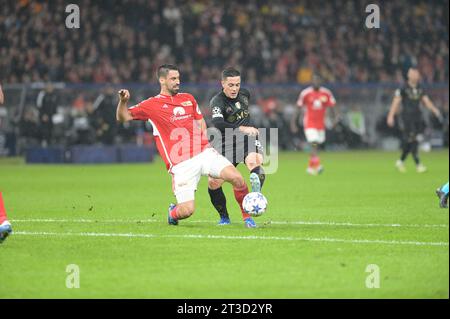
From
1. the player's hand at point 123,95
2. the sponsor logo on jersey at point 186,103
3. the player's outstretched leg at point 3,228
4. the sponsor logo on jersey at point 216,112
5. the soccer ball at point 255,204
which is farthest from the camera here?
the sponsor logo on jersey at point 216,112

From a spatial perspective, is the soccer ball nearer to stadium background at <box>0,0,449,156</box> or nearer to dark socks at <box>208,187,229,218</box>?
dark socks at <box>208,187,229,218</box>

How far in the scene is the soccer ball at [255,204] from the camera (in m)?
12.8

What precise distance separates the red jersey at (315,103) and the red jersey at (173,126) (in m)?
12.8

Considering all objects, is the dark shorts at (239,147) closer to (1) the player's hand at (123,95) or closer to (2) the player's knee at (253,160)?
(2) the player's knee at (253,160)

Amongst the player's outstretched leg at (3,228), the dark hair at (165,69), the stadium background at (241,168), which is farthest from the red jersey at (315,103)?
the player's outstretched leg at (3,228)

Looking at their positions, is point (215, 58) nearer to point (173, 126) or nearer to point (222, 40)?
point (222, 40)

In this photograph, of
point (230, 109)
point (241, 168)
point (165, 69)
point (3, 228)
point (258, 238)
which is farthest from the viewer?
point (241, 168)

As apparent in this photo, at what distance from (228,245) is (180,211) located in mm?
1871

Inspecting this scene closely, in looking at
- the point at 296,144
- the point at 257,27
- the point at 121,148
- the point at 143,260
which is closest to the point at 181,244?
the point at 143,260

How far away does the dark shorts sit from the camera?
564 inches

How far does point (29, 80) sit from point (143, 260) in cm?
2488

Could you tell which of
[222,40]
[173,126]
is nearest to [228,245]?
[173,126]

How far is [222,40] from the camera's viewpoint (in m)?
38.4

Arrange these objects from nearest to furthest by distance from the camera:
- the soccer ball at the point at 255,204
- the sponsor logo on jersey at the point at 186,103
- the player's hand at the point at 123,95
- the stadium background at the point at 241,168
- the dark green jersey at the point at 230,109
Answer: the stadium background at the point at 241,168 < the player's hand at the point at 123,95 < the soccer ball at the point at 255,204 < the sponsor logo on jersey at the point at 186,103 < the dark green jersey at the point at 230,109
